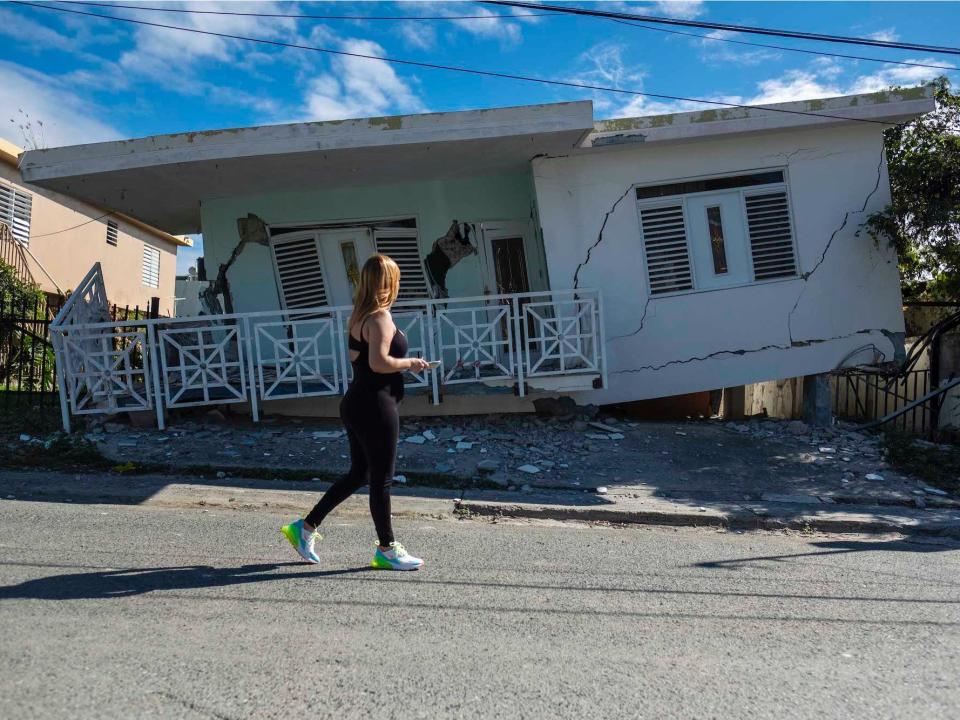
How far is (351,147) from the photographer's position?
6910 millimetres

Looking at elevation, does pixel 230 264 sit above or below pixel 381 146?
below

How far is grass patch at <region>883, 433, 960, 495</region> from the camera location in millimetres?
6258

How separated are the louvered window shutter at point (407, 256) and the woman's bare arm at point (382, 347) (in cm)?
532

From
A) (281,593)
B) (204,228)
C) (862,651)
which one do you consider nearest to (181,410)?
(204,228)

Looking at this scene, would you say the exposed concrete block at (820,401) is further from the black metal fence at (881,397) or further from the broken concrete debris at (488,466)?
the broken concrete debris at (488,466)

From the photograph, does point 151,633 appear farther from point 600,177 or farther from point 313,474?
point 600,177

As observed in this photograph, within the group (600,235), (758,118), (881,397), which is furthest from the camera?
(881,397)

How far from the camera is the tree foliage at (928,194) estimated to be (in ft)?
24.7

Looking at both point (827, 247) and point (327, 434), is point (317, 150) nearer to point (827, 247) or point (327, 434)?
point (327, 434)

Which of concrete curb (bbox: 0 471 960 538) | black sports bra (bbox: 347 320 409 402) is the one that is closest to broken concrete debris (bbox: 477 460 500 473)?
concrete curb (bbox: 0 471 960 538)

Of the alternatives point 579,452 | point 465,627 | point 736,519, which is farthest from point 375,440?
point 579,452

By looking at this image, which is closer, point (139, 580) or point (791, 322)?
point (139, 580)

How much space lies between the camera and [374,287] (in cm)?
349

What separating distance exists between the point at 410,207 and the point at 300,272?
1675 mm
